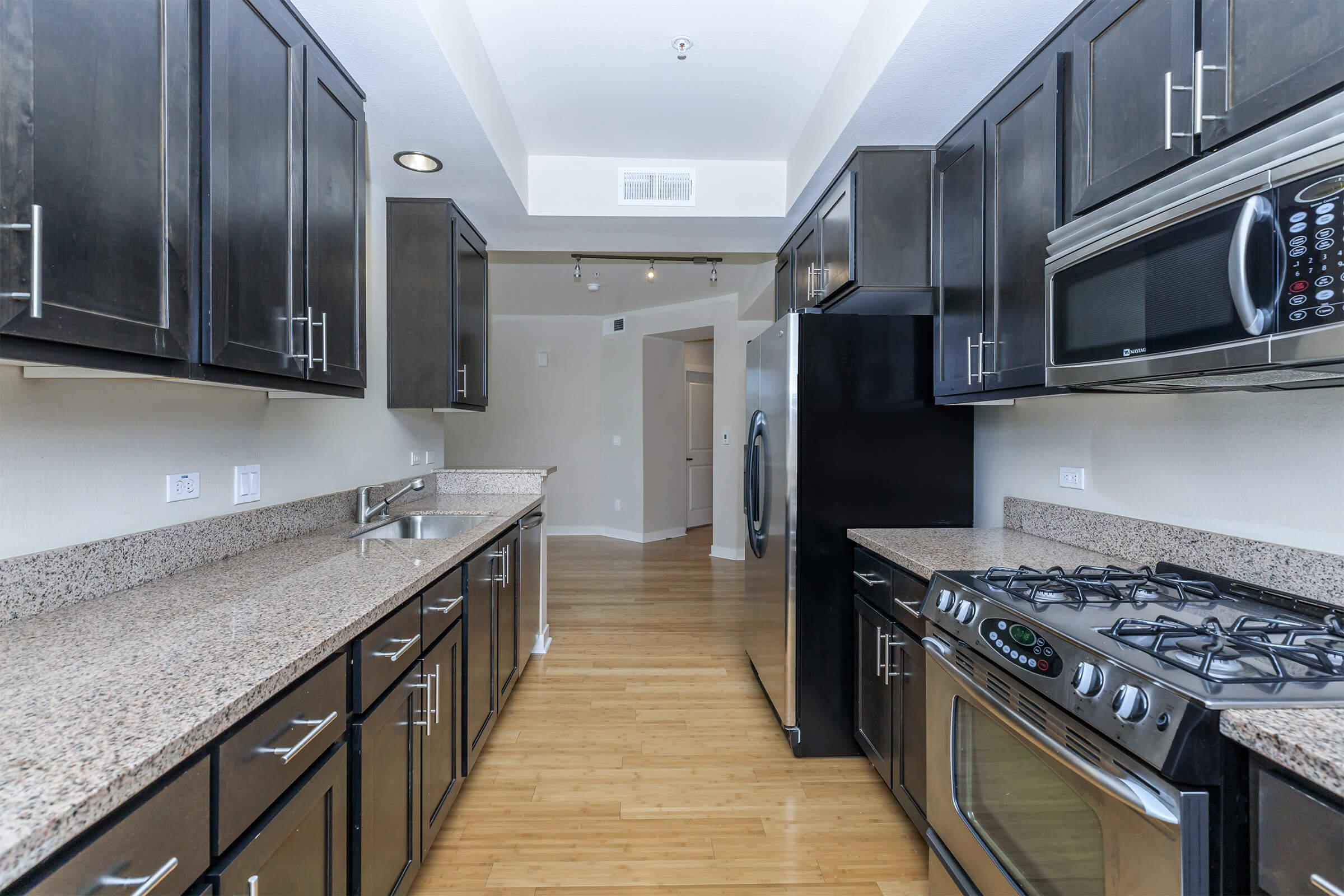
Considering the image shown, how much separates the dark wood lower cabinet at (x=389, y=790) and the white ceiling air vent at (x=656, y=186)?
2462 millimetres

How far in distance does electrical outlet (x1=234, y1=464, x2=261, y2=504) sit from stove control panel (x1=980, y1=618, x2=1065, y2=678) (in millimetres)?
2070

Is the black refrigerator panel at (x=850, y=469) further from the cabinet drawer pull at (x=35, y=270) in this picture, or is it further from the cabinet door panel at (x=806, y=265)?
the cabinet drawer pull at (x=35, y=270)

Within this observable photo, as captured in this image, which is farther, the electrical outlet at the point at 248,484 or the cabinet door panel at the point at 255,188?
the electrical outlet at the point at 248,484

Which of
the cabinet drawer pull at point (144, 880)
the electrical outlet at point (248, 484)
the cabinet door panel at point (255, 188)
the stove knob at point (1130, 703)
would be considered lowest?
the cabinet drawer pull at point (144, 880)

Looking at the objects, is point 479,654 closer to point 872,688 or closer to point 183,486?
point 183,486

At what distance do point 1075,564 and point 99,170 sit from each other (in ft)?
7.71

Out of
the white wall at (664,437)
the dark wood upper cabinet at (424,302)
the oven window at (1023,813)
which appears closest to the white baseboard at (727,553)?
the white wall at (664,437)

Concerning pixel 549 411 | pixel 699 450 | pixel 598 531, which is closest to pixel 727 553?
pixel 598 531

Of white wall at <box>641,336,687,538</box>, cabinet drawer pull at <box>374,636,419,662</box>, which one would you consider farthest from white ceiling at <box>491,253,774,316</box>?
cabinet drawer pull at <box>374,636,419,662</box>

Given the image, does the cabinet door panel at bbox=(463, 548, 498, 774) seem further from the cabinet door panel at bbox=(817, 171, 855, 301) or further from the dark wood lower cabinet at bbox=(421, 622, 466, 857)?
the cabinet door panel at bbox=(817, 171, 855, 301)

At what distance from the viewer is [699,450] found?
7.53 meters

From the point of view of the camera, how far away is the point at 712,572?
530cm

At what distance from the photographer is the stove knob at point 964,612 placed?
1.37 meters

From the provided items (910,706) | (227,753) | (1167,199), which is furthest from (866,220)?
(227,753)
